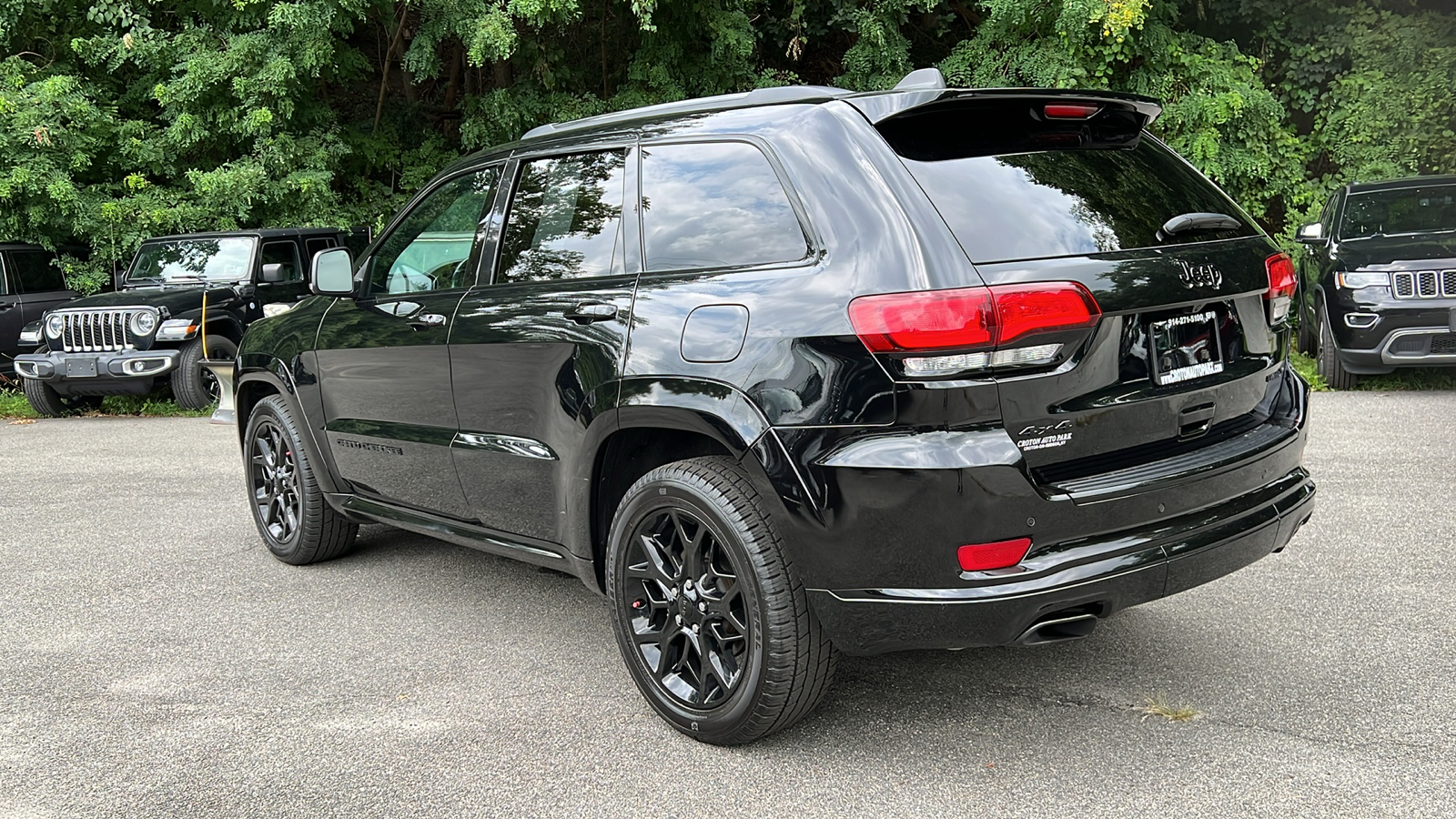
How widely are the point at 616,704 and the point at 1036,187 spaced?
2.06 metres

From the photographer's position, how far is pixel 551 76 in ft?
53.9

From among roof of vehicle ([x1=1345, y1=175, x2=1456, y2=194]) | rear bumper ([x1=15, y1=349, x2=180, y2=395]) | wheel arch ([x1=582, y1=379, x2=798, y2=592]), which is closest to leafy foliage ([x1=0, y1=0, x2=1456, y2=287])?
rear bumper ([x1=15, y1=349, x2=180, y2=395])

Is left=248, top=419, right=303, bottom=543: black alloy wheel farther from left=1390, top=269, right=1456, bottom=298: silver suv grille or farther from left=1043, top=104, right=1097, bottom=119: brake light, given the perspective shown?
left=1390, top=269, right=1456, bottom=298: silver suv grille

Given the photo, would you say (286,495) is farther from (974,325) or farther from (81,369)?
(81,369)

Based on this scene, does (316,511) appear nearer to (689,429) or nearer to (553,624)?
(553,624)

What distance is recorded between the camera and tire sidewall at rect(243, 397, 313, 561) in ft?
18.3

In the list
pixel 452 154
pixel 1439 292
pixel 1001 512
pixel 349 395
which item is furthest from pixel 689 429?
pixel 452 154

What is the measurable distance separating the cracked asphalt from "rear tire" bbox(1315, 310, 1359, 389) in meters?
4.57

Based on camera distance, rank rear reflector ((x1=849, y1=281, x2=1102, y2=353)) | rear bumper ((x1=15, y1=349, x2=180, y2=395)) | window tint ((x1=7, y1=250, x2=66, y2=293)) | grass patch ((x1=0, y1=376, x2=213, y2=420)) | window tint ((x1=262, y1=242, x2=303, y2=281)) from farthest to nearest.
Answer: window tint ((x1=7, y1=250, x2=66, y2=293))
window tint ((x1=262, y1=242, x2=303, y2=281))
grass patch ((x1=0, y1=376, x2=213, y2=420))
rear bumper ((x1=15, y1=349, x2=180, y2=395))
rear reflector ((x1=849, y1=281, x2=1102, y2=353))

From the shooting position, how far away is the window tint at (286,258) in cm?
1236

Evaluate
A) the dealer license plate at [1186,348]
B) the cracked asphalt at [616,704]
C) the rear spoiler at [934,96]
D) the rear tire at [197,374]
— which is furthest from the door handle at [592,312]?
the rear tire at [197,374]

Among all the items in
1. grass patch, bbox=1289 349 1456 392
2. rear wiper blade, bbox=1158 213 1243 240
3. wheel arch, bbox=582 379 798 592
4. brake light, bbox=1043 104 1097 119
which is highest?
brake light, bbox=1043 104 1097 119

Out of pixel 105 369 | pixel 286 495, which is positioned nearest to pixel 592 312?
pixel 286 495

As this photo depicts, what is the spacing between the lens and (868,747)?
11.6ft
